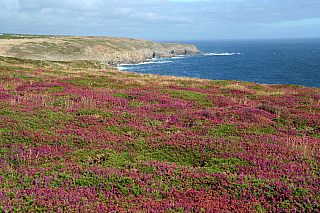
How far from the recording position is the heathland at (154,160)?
21.5 feet

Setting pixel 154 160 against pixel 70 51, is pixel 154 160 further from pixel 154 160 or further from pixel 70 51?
pixel 70 51

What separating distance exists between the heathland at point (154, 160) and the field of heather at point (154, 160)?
0.03 metres

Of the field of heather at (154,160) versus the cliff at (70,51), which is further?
the cliff at (70,51)

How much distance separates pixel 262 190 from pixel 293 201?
0.88m

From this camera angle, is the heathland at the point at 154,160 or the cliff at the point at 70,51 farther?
the cliff at the point at 70,51

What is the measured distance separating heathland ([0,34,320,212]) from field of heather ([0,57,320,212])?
0.03 meters

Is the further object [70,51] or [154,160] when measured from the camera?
[70,51]

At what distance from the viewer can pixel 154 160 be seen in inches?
365

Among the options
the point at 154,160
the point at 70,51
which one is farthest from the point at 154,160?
the point at 70,51

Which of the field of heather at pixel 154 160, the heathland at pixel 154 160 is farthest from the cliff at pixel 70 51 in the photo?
the heathland at pixel 154 160

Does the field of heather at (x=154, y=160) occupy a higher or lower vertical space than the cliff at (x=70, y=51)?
lower

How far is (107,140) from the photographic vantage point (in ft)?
36.1

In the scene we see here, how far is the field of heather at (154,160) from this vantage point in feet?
21.5

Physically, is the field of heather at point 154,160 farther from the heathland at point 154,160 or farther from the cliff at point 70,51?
the cliff at point 70,51
